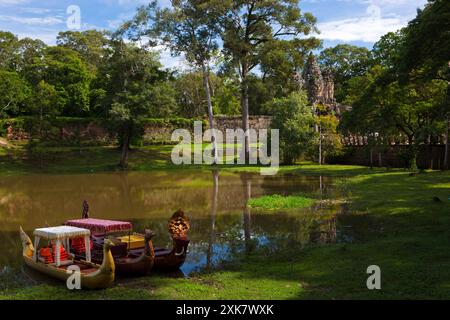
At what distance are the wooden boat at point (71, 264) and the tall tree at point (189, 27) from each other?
34.2 m

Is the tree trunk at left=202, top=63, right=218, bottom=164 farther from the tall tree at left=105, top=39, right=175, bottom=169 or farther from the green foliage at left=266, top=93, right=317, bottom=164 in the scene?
the green foliage at left=266, top=93, right=317, bottom=164

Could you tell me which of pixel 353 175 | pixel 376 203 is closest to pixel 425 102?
pixel 353 175

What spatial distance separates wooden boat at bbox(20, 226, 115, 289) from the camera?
35.3 feet

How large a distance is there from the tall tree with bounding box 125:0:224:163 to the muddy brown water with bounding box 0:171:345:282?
13.3 m

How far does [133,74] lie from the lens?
45.4m

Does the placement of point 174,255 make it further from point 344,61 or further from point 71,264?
point 344,61

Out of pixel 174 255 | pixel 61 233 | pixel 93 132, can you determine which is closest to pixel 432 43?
pixel 174 255

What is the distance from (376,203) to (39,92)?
122 ft

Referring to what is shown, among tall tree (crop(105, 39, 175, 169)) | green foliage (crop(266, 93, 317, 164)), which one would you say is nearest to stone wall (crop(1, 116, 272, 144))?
tall tree (crop(105, 39, 175, 169))

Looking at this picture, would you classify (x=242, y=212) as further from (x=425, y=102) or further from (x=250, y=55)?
(x=250, y=55)

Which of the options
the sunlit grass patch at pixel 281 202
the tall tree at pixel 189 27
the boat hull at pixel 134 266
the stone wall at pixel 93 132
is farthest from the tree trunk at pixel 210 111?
the boat hull at pixel 134 266

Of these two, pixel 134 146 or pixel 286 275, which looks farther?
pixel 134 146

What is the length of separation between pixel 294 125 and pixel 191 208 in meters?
23.7

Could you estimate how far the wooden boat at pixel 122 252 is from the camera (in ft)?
38.8
